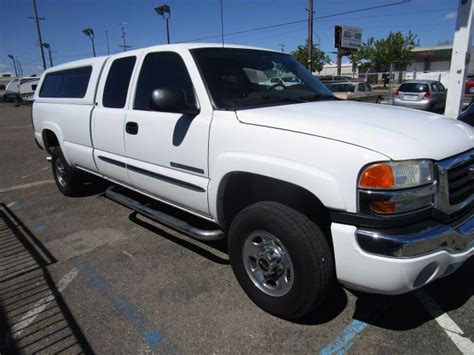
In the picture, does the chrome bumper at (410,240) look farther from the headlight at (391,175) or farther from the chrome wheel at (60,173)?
the chrome wheel at (60,173)

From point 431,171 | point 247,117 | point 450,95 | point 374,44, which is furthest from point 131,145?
point 374,44

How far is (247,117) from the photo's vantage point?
2.71 meters

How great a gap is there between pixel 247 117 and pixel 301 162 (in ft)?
2.00

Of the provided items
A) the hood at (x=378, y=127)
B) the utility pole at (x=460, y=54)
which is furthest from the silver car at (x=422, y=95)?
the hood at (x=378, y=127)

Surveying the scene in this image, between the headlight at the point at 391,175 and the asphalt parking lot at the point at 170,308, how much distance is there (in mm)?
1123

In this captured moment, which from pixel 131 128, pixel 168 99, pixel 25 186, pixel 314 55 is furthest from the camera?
pixel 314 55

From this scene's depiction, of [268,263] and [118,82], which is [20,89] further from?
[268,263]

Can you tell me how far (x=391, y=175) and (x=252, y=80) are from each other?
5.57 ft

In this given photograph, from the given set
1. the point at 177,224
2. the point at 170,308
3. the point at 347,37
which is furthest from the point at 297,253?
the point at 347,37

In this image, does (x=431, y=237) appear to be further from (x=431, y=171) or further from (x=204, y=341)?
(x=204, y=341)

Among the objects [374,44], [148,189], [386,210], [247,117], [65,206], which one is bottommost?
[65,206]

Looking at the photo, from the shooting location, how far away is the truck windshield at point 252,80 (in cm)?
308

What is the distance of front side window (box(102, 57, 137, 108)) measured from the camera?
393 centimetres

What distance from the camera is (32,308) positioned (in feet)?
9.70
